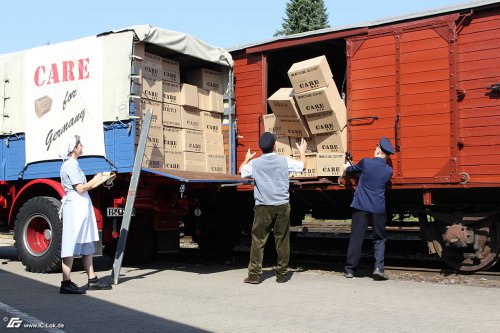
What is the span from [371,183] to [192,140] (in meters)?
2.88

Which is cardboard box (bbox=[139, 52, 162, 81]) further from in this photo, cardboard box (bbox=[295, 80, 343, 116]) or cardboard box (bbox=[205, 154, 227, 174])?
cardboard box (bbox=[295, 80, 343, 116])

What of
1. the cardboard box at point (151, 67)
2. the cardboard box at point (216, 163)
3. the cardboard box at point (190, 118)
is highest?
the cardboard box at point (151, 67)

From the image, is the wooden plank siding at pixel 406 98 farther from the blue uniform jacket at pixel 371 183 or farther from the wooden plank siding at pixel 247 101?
the wooden plank siding at pixel 247 101

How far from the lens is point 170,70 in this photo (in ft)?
30.2

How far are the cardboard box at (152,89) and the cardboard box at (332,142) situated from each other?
2.44m

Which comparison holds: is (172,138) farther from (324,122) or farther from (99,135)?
(324,122)

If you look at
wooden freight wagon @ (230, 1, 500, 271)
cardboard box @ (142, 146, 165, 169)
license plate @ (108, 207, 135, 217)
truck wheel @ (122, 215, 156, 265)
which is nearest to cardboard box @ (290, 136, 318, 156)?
wooden freight wagon @ (230, 1, 500, 271)

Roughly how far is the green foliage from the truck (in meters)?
36.9

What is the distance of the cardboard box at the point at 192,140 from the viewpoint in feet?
29.9

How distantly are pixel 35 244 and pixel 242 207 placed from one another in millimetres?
3615

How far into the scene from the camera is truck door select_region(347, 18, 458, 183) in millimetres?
7988

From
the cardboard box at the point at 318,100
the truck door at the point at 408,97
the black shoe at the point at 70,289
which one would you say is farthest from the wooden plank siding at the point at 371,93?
the black shoe at the point at 70,289

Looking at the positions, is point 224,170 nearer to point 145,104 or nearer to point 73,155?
point 145,104

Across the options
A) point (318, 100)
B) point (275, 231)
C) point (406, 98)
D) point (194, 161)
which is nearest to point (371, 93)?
point (406, 98)
